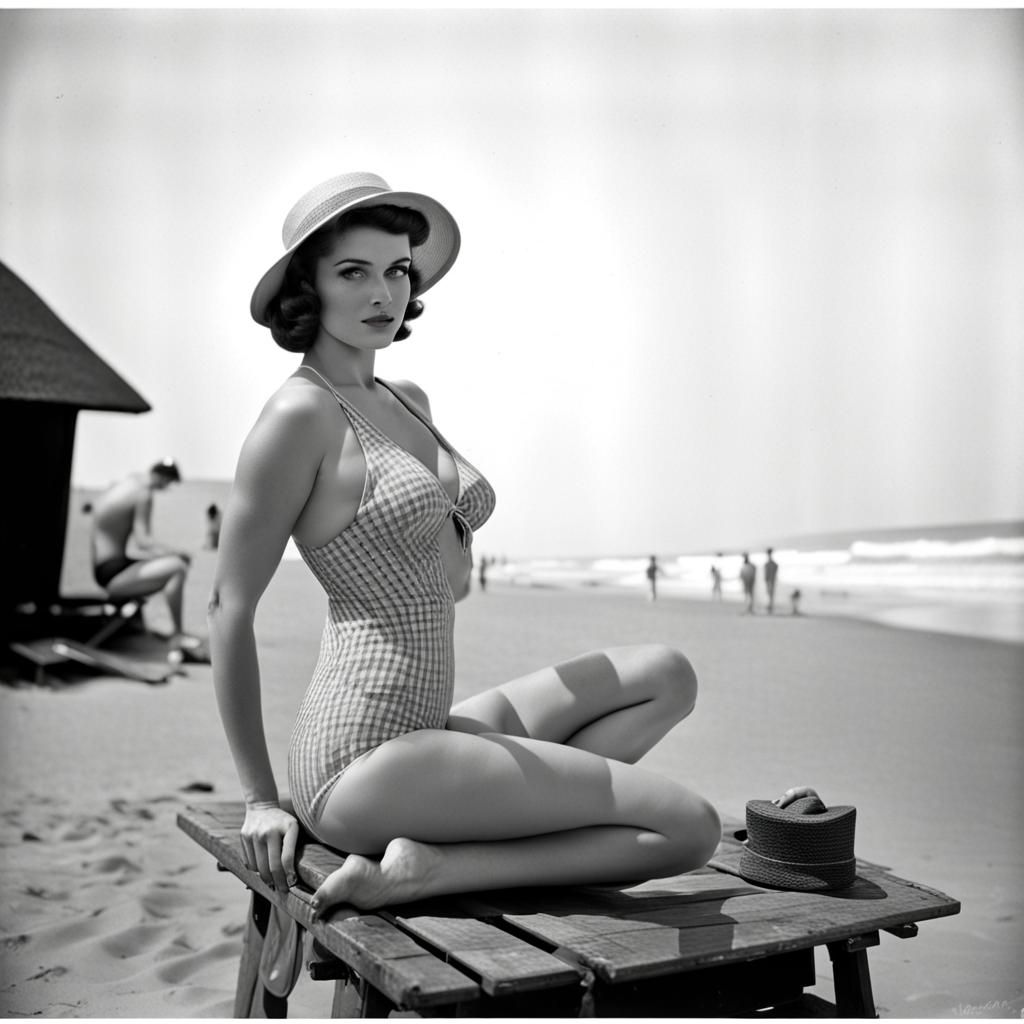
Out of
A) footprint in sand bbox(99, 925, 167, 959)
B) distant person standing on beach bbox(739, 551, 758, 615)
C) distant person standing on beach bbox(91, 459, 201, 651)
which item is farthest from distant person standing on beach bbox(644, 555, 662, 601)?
footprint in sand bbox(99, 925, 167, 959)

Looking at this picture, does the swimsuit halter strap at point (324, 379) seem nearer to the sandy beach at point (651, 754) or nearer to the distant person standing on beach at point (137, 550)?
the sandy beach at point (651, 754)

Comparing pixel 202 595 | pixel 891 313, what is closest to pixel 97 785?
pixel 202 595

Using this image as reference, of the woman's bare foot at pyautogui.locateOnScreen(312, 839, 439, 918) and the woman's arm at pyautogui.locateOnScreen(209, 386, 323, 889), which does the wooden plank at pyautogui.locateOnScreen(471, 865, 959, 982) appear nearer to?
the woman's bare foot at pyautogui.locateOnScreen(312, 839, 439, 918)

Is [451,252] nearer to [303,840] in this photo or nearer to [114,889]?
[303,840]

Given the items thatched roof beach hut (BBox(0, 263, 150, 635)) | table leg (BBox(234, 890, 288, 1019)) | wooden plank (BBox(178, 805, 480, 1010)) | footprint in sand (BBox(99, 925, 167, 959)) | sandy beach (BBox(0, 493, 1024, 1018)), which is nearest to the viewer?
wooden plank (BBox(178, 805, 480, 1010))

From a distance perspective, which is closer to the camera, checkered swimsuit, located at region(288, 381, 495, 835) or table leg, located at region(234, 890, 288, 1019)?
checkered swimsuit, located at region(288, 381, 495, 835)

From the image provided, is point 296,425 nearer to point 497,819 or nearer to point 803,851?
point 497,819

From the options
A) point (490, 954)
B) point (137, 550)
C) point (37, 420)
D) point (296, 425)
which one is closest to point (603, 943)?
point (490, 954)
